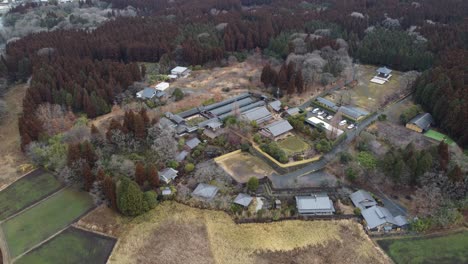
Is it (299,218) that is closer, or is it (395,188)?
(299,218)

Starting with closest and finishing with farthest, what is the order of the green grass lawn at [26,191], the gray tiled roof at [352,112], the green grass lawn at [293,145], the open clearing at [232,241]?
the open clearing at [232,241] < the green grass lawn at [26,191] < the green grass lawn at [293,145] < the gray tiled roof at [352,112]

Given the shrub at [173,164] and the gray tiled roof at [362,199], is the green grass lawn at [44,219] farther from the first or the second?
the gray tiled roof at [362,199]

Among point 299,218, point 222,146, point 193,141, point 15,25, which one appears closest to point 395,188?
point 299,218

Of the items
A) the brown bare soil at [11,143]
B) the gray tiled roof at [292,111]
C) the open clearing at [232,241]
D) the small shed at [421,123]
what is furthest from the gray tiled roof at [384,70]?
the brown bare soil at [11,143]

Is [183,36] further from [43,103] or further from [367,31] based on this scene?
[367,31]

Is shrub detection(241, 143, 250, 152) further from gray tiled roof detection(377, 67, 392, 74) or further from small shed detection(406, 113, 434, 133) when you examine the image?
gray tiled roof detection(377, 67, 392, 74)

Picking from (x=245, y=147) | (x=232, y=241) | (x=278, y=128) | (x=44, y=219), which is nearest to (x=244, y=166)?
(x=245, y=147)
